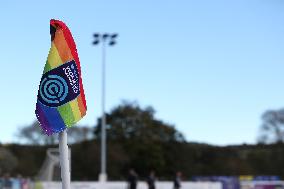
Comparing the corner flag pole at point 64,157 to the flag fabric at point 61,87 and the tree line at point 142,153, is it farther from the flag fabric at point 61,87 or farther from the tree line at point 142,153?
the tree line at point 142,153

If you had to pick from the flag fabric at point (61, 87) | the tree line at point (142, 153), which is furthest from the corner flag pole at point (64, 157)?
the tree line at point (142, 153)

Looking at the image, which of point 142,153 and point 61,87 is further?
point 142,153

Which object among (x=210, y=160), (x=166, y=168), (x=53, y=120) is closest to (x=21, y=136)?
(x=166, y=168)

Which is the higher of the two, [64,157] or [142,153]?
[142,153]

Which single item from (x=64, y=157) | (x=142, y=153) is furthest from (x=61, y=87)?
(x=142, y=153)

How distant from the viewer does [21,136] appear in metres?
69.4

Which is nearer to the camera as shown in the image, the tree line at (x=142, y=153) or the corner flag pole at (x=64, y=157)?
the corner flag pole at (x=64, y=157)

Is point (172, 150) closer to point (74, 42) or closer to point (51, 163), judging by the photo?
point (51, 163)

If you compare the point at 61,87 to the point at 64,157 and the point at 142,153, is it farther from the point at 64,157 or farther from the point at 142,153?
the point at 142,153

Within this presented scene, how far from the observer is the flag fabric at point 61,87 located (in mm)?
3994

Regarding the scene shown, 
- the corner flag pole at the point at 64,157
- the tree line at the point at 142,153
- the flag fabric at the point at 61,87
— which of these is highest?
the tree line at the point at 142,153

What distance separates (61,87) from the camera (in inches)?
159

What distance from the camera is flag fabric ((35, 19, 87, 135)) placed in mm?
3994

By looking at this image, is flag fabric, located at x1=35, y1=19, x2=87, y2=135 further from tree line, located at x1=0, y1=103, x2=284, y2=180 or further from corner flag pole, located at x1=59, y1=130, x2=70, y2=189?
tree line, located at x1=0, y1=103, x2=284, y2=180
